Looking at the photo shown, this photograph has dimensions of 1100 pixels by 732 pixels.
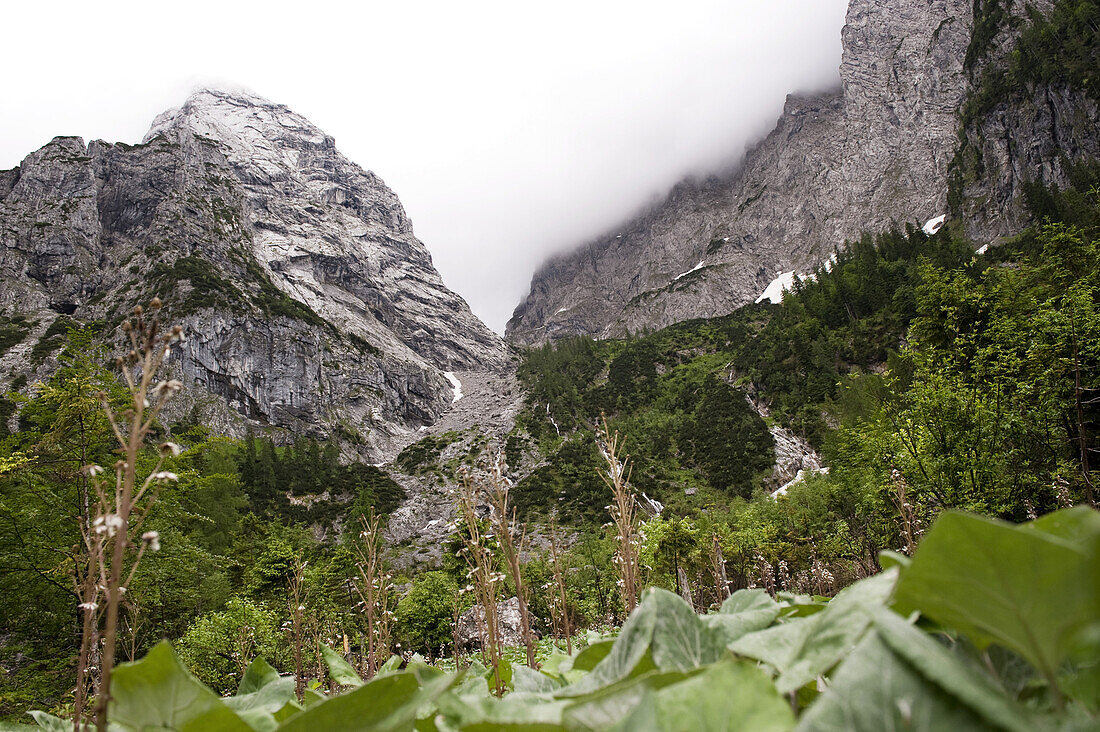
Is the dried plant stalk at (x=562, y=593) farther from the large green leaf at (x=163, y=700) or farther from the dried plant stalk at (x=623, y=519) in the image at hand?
the large green leaf at (x=163, y=700)

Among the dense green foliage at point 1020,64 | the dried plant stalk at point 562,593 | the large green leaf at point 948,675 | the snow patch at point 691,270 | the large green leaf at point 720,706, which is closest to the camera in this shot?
the large green leaf at point 948,675

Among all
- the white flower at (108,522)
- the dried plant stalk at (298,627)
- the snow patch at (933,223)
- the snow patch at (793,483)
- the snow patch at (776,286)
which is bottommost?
the snow patch at (793,483)

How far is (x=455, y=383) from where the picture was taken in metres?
101

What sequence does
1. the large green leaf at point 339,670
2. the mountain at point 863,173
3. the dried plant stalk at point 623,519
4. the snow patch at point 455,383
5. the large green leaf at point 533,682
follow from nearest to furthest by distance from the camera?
1. the large green leaf at point 533,682
2. the large green leaf at point 339,670
3. the dried plant stalk at point 623,519
4. the mountain at point 863,173
5. the snow patch at point 455,383

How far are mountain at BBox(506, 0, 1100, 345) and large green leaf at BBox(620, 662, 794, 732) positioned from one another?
82986mm

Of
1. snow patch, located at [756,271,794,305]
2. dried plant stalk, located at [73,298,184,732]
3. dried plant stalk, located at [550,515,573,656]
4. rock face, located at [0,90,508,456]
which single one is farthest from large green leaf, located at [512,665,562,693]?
snow patch, located at [756,271,794,305]

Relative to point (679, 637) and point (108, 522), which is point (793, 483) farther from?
point (108, 522)

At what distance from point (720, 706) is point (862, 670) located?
0.14m

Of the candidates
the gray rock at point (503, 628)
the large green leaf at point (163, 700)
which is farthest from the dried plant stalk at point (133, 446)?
the gray rock at point (503, 628)

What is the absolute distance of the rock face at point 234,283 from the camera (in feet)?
227

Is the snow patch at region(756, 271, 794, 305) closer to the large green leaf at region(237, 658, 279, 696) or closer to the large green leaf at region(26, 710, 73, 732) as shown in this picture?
the large green leaf at region(237, 658, 279, 696)

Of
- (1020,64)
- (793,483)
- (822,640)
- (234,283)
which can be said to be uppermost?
(234,283)

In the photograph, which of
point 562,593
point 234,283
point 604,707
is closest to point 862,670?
point 604,707

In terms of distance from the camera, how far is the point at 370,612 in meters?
4.88
